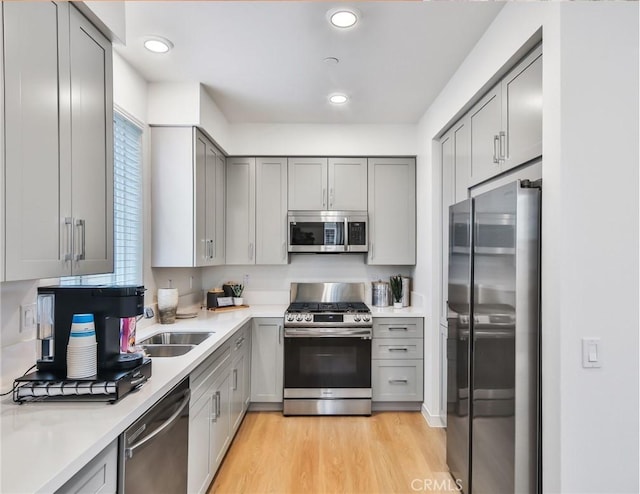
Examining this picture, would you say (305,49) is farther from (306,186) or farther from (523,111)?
(306,186)

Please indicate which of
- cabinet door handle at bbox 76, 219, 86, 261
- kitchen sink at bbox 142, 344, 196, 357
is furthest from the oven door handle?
cabinet door handle at bbox 76, 219, 86, 261

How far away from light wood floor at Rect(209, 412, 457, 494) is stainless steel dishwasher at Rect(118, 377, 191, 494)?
77 centimetres

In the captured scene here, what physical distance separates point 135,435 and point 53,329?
1.71ft

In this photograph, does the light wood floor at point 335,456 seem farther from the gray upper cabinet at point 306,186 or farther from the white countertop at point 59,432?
the gray upper cabinet at point 306,186

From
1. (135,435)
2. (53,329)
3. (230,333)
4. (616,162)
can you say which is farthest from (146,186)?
(616,162)

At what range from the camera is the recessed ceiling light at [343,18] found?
6.31 ft

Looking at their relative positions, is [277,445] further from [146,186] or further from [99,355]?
[146,186]

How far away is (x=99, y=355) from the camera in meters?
1.46

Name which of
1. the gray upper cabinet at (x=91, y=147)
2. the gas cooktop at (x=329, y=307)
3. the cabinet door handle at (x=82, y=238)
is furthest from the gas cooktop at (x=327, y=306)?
the cabinet door handle at (x=82, y=238)

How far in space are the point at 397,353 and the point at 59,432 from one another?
274cm

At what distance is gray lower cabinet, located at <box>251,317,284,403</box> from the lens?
134 inches

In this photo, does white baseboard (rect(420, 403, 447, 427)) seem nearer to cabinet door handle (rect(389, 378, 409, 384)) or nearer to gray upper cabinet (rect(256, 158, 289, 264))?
cabinet door handle (rect(389, 378, 409, 384))

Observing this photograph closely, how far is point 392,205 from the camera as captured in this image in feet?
12.3

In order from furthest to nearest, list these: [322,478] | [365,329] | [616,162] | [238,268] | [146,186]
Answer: [238,268] < [365,329] < [146,186] < [322,478] < [616,162]
